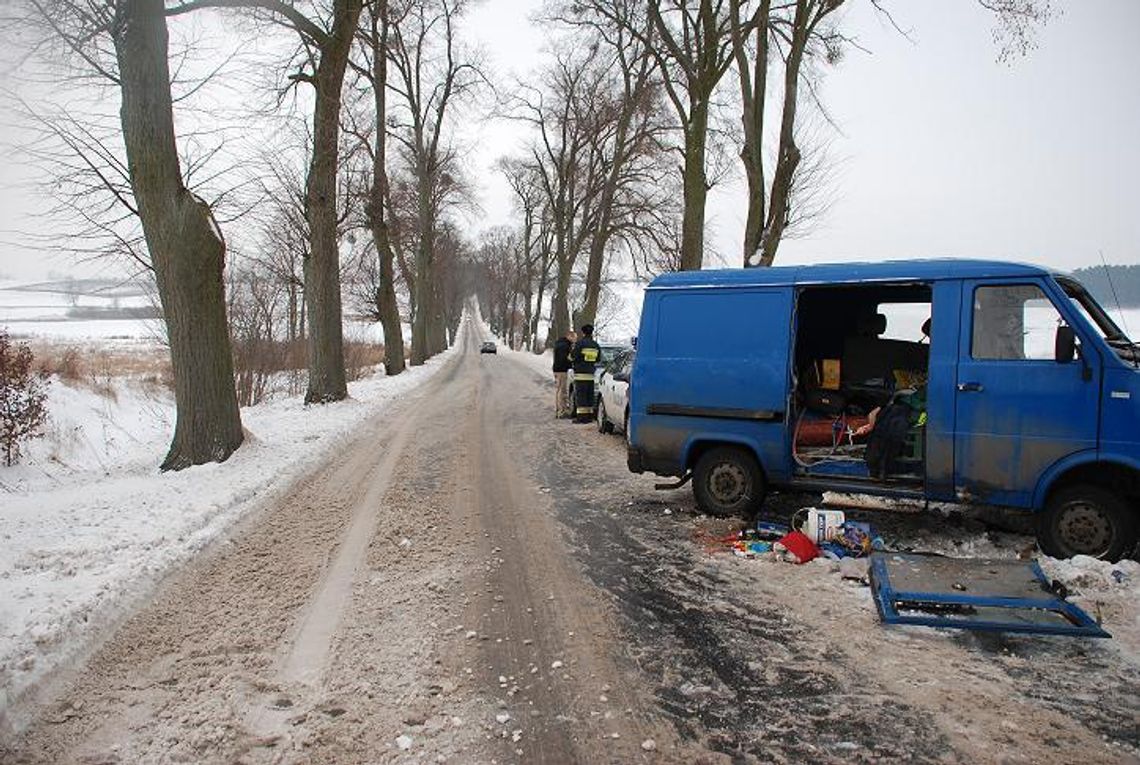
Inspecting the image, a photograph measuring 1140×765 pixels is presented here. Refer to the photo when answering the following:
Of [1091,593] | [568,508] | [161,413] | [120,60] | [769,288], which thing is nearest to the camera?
[1091,593]

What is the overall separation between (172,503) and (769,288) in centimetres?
614

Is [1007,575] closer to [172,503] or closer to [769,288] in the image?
[769,288]

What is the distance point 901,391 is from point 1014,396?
1.19 metres

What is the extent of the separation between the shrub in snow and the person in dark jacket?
8.84 meters

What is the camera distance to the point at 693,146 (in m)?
15.9

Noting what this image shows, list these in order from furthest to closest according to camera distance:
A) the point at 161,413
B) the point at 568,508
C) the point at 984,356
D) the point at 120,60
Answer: the point at 161,413 < the point at 120,60 < the point at 568,508 < the point at 984,356

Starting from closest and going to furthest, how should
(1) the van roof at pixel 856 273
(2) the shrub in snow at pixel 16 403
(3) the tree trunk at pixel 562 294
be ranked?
(1) the van roof at pixel 856 273 → (2) the shrub in snow at pixel 16 403 → (3) the tree trunk at pixel 562 294

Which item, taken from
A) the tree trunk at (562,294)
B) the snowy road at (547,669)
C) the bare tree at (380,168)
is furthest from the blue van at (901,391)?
the tree trunk at (562,294)

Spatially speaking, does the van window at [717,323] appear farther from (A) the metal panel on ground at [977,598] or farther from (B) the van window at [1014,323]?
(A) the metal panel on ground at [977,598]

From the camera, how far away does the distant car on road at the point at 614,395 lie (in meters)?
11.1

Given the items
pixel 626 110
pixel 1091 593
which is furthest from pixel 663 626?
pixel 626 110

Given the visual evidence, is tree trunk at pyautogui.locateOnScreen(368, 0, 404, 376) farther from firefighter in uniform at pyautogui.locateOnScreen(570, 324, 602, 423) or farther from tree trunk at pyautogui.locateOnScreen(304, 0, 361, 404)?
firefighter in uniform at pyautogui.locateOnScreen(570, 324, 602, 423)

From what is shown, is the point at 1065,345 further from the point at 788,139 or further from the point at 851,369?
the point at 788,139

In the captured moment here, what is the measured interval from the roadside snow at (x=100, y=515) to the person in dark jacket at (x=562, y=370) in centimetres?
424
